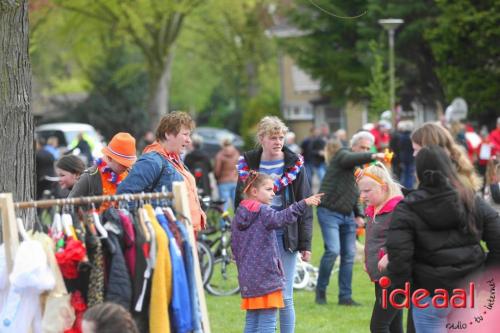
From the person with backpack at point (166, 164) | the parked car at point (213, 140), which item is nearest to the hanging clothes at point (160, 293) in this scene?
the person with backpack at point (166, 164)

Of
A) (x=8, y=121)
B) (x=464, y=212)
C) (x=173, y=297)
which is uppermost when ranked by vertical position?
(x=8, y=121)

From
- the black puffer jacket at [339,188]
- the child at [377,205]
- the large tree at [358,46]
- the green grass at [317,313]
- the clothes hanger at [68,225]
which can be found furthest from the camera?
the large tree at [358,46]

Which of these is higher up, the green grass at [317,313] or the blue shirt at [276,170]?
the blue shirt at [276,170]

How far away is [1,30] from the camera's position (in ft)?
25.2

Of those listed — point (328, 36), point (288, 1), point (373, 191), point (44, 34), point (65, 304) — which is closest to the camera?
point (65, 304)

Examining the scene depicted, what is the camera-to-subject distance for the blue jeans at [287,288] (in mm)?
7867

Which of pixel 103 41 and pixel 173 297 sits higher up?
pixel 103 41

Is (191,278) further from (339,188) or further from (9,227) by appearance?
(339,188)

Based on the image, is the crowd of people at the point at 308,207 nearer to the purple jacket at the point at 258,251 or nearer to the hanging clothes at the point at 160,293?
the purple jacket at the point at 258,251

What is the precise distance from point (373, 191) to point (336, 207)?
3627 millimetres

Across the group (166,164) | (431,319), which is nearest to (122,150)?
(166,164)

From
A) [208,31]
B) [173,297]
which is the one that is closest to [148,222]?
[173,297]

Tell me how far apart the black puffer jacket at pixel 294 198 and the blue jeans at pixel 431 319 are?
1.75m

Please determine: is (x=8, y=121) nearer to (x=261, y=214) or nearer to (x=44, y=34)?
(x=261, y=214)
